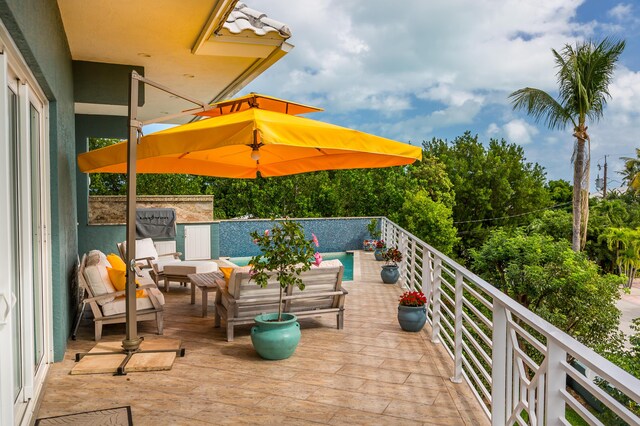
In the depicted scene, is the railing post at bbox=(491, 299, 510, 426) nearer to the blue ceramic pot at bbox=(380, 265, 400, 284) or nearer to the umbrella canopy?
the umbrella canopy

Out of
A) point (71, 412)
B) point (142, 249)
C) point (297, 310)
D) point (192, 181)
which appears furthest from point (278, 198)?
point (71, 412)

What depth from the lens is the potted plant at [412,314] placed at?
564 centimetres

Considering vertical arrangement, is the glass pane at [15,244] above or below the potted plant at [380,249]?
above

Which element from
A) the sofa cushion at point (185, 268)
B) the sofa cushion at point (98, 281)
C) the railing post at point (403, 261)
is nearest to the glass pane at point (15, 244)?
the sofa cushion at point (98, 281)

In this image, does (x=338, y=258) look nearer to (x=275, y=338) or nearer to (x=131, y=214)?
(x=275, y=338)

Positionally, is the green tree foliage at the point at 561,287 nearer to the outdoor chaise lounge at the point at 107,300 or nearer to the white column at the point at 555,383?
the outdoor chaise lounge at the point at 107,300

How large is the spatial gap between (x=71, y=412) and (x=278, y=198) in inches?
787

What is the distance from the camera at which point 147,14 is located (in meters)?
4.94

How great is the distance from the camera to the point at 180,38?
5.69 metres

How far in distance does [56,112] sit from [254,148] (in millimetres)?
1643

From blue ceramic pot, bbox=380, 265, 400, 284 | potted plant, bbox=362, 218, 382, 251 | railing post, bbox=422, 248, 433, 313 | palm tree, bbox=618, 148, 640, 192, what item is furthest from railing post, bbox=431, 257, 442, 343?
palm tree, bbox=618, 148, 640, 192

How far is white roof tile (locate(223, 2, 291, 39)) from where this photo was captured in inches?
225

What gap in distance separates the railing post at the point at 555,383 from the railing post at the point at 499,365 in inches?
34.3

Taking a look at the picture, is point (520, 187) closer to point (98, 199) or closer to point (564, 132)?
point (564, 132)
